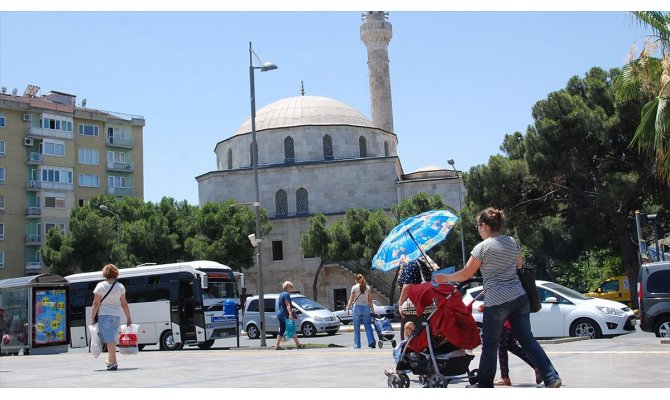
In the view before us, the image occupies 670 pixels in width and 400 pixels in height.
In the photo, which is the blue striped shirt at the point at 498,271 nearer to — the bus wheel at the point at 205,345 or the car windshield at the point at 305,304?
the bus wheel at the point at 205,345

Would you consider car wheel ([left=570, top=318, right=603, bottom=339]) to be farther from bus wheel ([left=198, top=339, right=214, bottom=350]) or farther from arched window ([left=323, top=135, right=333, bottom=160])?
arched window ([left=323, top=135, right=333, bottom=160])

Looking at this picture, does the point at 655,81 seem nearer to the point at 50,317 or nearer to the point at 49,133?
the point at 50,317

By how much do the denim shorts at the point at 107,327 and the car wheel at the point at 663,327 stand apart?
10.5 meters

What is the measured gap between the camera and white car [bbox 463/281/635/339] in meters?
15.6

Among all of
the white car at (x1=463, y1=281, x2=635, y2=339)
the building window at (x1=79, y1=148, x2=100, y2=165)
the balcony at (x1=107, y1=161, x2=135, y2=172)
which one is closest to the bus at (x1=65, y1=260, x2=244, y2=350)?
the white car at (x1=463, y1=281, x2=635, y2=339)

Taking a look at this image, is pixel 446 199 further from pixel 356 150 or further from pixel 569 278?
pixel 569 278

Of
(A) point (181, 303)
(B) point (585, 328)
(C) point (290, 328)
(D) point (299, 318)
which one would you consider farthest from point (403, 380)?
(D) point (299, 318)

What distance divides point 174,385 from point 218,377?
3.02 feet

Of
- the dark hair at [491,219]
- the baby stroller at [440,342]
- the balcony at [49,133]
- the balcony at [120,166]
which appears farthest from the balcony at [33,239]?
the dark hair at [491,219]

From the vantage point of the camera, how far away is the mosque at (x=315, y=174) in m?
52.5

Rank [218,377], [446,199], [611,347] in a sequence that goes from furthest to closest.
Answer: [446,199] < [611,347] < [218,377]

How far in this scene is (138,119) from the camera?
6066 centimetres

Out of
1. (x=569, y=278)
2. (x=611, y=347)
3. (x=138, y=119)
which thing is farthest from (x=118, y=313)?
(x=569, y=278)

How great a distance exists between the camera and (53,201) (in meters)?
53.9
